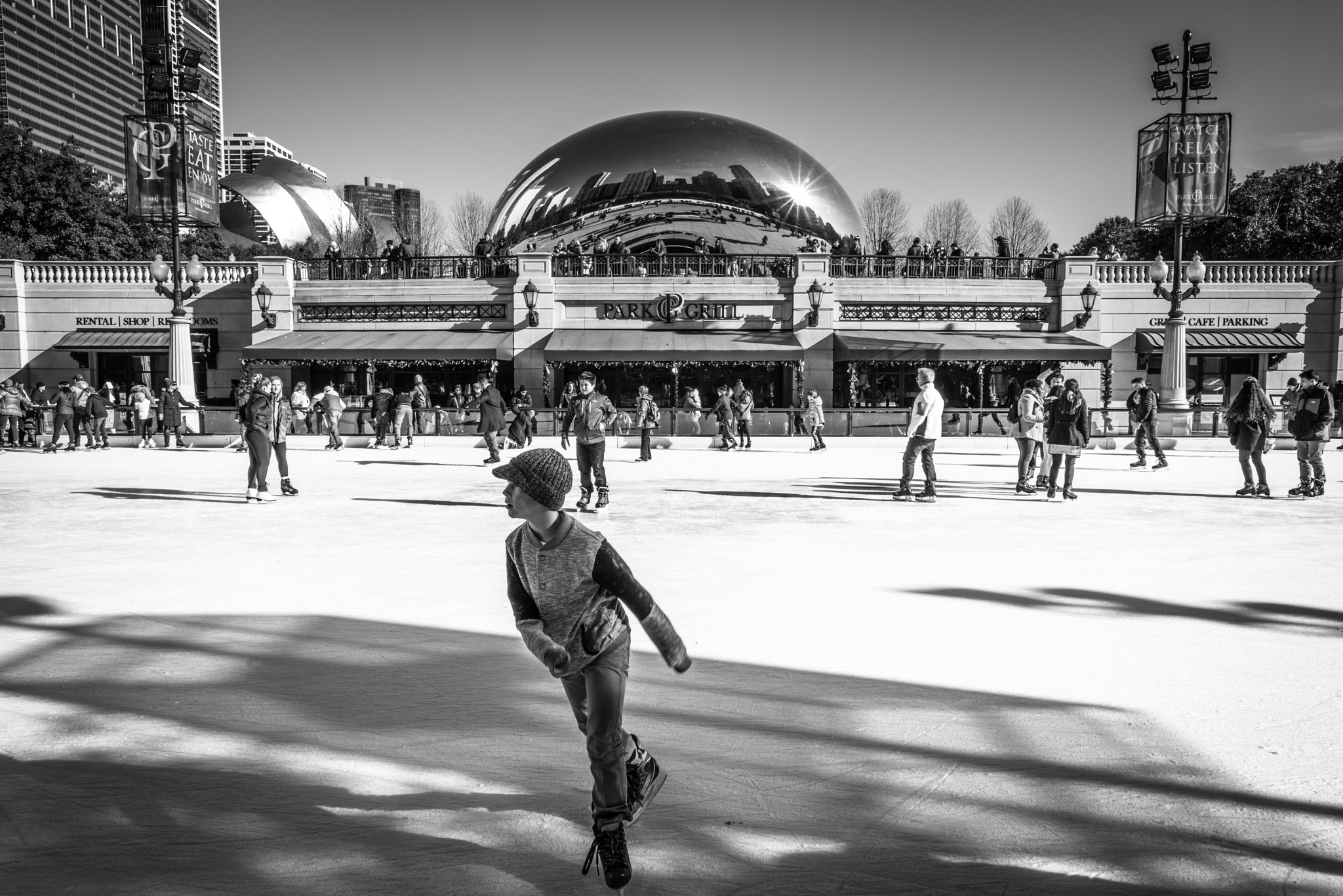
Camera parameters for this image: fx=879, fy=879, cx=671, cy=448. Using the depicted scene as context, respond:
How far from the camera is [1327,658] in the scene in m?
4.90

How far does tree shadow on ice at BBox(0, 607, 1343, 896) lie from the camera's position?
9.19 feet

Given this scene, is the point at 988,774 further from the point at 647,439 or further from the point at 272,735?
the point at 647,439

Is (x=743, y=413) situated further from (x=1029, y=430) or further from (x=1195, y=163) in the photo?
(x=1195, y=163)

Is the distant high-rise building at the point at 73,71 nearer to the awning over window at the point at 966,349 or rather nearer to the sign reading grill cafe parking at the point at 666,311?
the sign reading grill cafe parking at the point at 666,311

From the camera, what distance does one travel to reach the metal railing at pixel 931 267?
30812 mm

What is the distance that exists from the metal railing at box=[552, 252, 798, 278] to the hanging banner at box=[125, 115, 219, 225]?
11441mm

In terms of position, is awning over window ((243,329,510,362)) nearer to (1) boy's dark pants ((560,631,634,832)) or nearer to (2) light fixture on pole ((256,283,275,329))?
(2) light fixture on pole ((256,283,275,329))

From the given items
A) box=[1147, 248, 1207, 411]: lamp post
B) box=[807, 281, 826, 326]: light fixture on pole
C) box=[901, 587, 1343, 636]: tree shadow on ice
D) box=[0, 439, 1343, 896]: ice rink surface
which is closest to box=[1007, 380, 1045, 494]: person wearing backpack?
box=[0, 439, 1343, 896]: ice rink surface

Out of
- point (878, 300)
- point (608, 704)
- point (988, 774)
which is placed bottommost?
point (988, 774)

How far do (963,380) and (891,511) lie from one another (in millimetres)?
21068

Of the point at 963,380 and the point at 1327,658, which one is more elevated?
the point at 963,380

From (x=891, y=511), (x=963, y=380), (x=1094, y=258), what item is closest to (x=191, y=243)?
(x=963, y=380)

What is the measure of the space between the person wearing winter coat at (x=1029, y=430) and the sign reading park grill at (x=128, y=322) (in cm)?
2741

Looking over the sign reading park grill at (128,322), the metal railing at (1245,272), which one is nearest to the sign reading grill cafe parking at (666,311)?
the metal railing at (1245,272)
